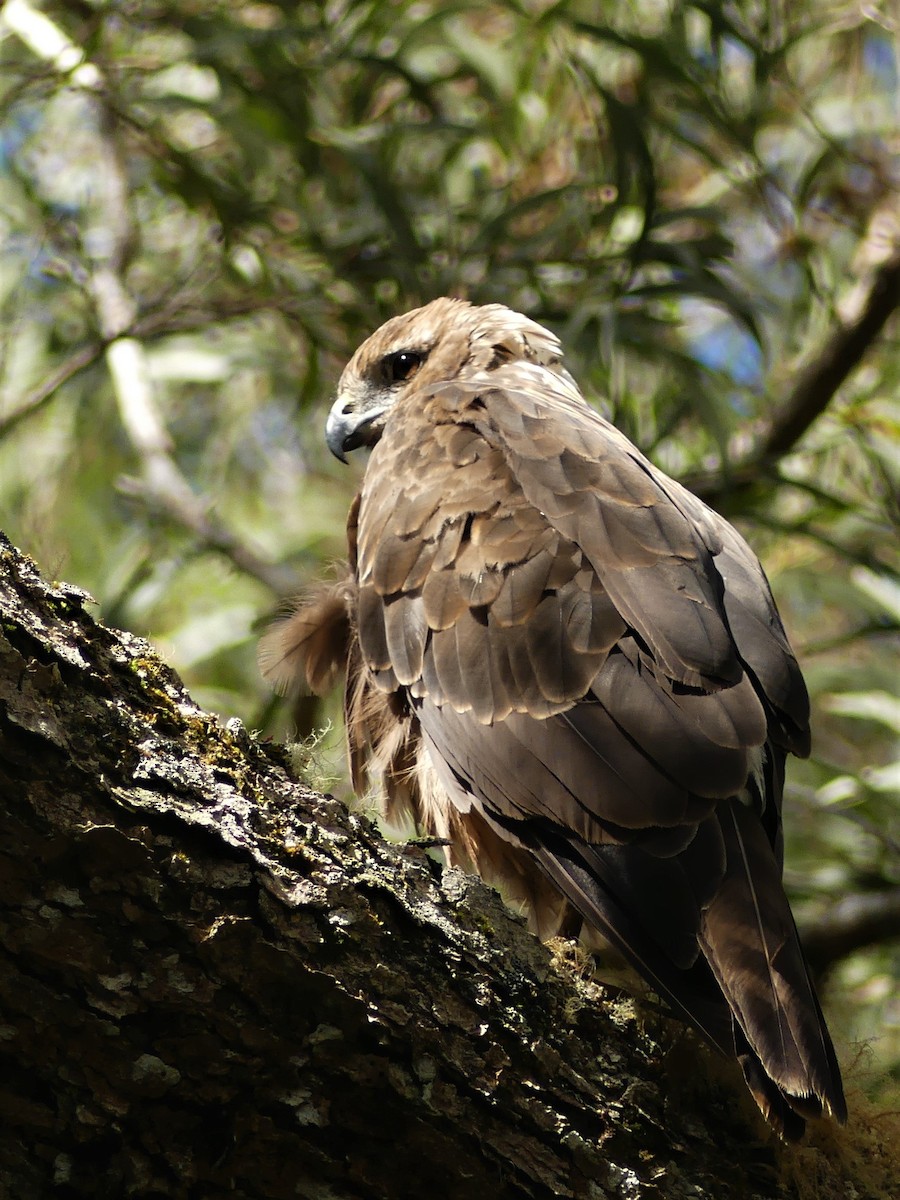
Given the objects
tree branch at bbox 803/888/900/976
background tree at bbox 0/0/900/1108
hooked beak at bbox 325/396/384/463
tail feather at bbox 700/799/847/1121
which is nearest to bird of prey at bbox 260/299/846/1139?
tail feather at bbox 700/799/847/1121

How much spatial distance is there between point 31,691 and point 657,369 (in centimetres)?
434

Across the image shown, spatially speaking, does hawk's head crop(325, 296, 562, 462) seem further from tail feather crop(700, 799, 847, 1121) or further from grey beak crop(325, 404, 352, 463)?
tail feather crop(700, 799, 847, 1121)

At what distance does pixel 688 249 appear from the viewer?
506 cm

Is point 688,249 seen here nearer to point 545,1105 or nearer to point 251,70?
point 251,70

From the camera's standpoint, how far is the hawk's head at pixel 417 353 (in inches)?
169

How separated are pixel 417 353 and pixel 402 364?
67 mm

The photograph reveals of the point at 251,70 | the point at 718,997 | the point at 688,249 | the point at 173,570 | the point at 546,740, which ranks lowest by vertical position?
the point at 173,570

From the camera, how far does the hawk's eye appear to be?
4414 mm

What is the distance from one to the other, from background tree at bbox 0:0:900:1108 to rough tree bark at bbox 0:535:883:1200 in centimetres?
255

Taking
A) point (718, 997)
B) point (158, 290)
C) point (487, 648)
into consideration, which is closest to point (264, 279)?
point (158, 290)

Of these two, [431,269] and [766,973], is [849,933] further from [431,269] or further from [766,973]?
[431,269]

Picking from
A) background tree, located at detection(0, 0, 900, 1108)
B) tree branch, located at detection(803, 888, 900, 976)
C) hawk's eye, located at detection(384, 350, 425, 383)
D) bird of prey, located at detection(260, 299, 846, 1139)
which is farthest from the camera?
background tree, located at detection(0, 0, 900, 1108)

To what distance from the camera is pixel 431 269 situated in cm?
530

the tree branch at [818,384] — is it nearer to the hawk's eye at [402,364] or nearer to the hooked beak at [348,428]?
the hawk's eye at [402,364]
